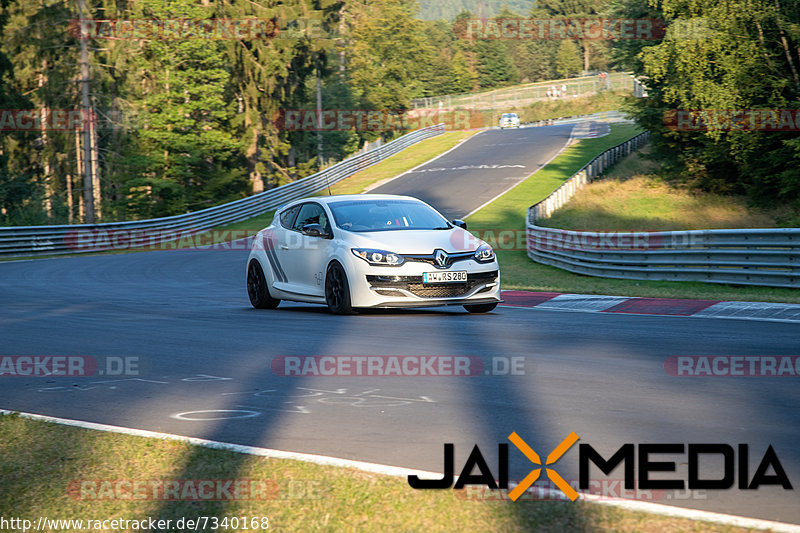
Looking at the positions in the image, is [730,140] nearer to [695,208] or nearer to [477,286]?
[695,208]

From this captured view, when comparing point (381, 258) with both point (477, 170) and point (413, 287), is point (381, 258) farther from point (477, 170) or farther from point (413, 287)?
point (477, 170)

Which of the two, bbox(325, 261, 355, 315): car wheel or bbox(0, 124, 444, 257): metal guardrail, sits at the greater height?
bbox(325, 261, 355, 315): car wheel

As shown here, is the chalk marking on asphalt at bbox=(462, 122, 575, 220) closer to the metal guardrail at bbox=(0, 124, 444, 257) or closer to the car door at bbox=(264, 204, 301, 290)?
the metal guardrail at bbox=(0, 124, 444, 257)

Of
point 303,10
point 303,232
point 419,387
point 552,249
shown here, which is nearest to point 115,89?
point 303,10

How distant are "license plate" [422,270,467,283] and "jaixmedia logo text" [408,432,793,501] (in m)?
7.02

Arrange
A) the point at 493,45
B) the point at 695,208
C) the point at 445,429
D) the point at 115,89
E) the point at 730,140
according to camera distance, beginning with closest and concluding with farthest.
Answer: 1. the point at 445,429
2. the point at 730,140
3. the point at 695,208
4. the point at 115,89
5. the point at 493,45

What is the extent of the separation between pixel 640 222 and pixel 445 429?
31206mm

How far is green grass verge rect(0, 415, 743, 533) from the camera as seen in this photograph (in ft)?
12.4

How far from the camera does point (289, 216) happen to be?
1423cm

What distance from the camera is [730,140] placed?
34031 mm

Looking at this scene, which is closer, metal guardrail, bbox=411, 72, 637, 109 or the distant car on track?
the distant car on track

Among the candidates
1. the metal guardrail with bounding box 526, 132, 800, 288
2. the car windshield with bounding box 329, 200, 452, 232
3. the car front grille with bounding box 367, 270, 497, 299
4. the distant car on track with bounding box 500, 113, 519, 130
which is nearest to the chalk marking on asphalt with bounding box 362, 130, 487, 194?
the distant car on track with bounding box 500, 113, 519, 130

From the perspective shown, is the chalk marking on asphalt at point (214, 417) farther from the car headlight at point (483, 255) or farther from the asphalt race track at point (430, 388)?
the car headlight at point (483, 255)

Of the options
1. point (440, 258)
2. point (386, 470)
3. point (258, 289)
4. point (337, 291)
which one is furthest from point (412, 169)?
point (386, 470)
